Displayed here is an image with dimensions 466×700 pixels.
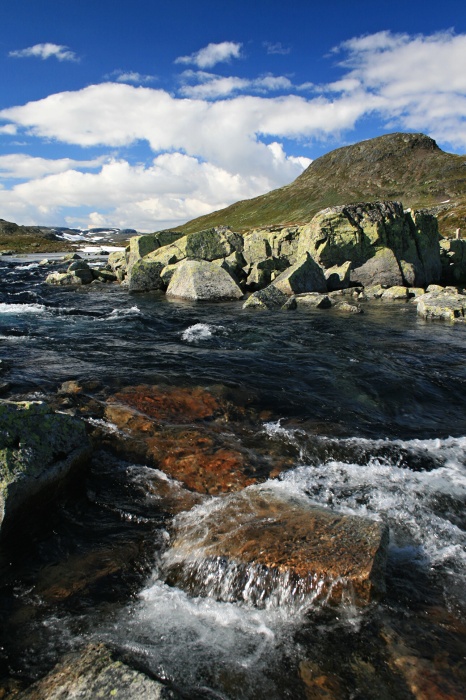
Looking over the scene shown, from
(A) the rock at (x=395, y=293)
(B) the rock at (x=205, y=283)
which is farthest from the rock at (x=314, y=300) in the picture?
(A) the rock at (x=395, y=293)

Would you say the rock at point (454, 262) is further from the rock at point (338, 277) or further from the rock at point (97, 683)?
the rock at point (97, 683)

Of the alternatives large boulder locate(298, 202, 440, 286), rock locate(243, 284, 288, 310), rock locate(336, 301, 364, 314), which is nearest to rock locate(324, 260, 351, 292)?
large boulder locate(298, 202, 440, 286)

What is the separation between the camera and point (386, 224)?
33844 millimetres

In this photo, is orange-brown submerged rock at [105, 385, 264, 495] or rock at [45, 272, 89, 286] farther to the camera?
rock at [45, 272, 89, 286]

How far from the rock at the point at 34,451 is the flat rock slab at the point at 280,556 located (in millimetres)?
2109

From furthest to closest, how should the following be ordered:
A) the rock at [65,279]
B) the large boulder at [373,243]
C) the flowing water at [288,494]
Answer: the rock at [65,279] < the large boulder at [373,243] < the flowing water at [288,494]

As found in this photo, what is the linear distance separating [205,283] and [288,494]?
23407 millimetres

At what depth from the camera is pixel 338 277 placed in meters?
32.0

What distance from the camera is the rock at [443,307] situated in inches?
894

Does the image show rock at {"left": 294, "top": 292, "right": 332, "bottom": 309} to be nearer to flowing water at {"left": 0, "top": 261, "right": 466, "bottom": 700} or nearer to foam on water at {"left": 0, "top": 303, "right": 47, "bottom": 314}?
flowing water at {"left": 0, "top": 261, "right": 466, "bottom": 700}

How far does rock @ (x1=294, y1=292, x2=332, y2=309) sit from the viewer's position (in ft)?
84.9

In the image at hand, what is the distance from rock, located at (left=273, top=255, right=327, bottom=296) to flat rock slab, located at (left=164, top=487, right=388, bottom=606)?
23288mm

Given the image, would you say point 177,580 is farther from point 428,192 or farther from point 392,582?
point 428,192

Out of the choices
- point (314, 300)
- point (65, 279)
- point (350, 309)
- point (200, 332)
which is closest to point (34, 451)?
point (200, 332)
